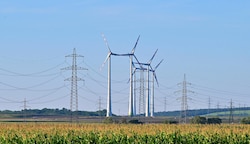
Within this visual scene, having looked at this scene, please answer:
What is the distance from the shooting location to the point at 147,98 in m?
156

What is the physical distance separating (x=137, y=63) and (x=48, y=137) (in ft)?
304

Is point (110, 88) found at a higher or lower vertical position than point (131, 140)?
higher

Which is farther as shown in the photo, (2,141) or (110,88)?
(110,88)

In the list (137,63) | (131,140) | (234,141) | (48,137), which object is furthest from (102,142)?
(137,63)

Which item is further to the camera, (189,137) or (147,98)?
(147,98)

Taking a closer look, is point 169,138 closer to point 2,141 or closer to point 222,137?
point 222,137

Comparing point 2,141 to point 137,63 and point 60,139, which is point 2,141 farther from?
point 137,63

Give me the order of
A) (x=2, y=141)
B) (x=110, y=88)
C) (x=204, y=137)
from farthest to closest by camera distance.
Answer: (x=110, y=88) → (x=204, y=137) → (x=2, y=141)

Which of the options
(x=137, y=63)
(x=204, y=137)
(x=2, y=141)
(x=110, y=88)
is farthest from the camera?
(x=137, y=63)

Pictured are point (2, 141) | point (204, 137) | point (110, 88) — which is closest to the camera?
point (2, 141)

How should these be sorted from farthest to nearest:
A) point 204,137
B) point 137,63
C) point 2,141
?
point 137,63 < point 204,137 < point 2,141

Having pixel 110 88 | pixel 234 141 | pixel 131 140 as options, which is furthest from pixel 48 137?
pixel 110 88

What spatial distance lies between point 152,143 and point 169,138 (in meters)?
3.51

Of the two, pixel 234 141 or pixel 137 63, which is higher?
pixel 137 63
